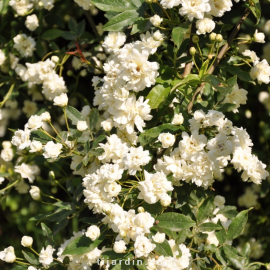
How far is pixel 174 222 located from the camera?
1.24 metres

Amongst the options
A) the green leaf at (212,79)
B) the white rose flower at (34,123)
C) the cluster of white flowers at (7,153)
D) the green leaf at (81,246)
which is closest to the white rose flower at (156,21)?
the green leaf at (212,79)

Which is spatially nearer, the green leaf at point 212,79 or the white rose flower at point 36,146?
the green leaf at point 212,79

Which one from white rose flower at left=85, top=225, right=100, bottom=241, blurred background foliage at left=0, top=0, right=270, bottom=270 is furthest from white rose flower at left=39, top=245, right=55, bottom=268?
blurred background foliage at left=0, top=0, right=270, bottom=270

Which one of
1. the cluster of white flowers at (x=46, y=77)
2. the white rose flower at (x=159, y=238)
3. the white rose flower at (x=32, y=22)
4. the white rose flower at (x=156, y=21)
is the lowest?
the white rose flower at (x=159, y=238)

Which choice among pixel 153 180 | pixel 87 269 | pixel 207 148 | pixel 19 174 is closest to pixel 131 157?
pixel 153 180

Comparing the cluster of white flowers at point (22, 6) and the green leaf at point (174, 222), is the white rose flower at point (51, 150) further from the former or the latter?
the cluster of white flowers at point (22, 6)

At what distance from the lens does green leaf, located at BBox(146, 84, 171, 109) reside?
4.42ft

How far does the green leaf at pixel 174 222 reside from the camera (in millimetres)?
1229

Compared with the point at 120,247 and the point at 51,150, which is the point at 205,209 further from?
the point at 51,150

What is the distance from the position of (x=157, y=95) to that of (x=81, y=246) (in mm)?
589

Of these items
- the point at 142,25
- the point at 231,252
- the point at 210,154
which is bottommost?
the point at 231,252

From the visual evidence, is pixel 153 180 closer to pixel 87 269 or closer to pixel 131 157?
pixel 131 157

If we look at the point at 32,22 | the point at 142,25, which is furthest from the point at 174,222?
the point at 32,22

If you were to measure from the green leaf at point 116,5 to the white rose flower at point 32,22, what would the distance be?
54cm
